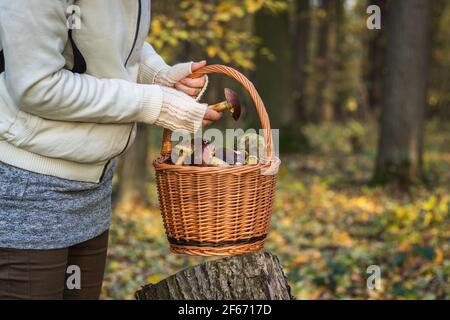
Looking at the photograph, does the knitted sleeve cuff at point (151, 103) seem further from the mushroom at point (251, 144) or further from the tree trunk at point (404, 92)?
the tree trunk at point (404, 92)

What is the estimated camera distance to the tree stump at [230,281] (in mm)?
2652

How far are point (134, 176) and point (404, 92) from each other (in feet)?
11.4

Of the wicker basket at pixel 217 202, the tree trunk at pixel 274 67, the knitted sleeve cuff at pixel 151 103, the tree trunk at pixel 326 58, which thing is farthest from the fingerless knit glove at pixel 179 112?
the tree trunk at pixel 326 58

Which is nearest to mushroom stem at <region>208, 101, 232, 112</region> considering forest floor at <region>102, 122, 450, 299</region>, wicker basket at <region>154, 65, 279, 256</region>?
wicker basket at <region>154, 65, 279, 256</region>

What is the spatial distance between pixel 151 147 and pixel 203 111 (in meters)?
13.5

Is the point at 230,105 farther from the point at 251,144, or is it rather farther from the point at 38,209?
the point at 38,209

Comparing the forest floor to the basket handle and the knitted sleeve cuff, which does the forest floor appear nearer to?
the basket handle

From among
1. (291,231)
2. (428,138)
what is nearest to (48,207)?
(291,231)

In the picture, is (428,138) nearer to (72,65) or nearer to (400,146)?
(400,146)

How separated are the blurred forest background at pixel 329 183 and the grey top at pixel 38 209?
2791mm

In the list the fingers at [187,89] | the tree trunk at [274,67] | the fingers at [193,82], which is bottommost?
the tree trunk at [274,67]

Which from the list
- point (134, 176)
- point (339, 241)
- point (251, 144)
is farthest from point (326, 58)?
point (251, 144)

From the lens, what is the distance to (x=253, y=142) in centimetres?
266

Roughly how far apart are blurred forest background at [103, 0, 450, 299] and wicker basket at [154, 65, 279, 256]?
2446 millimetres
